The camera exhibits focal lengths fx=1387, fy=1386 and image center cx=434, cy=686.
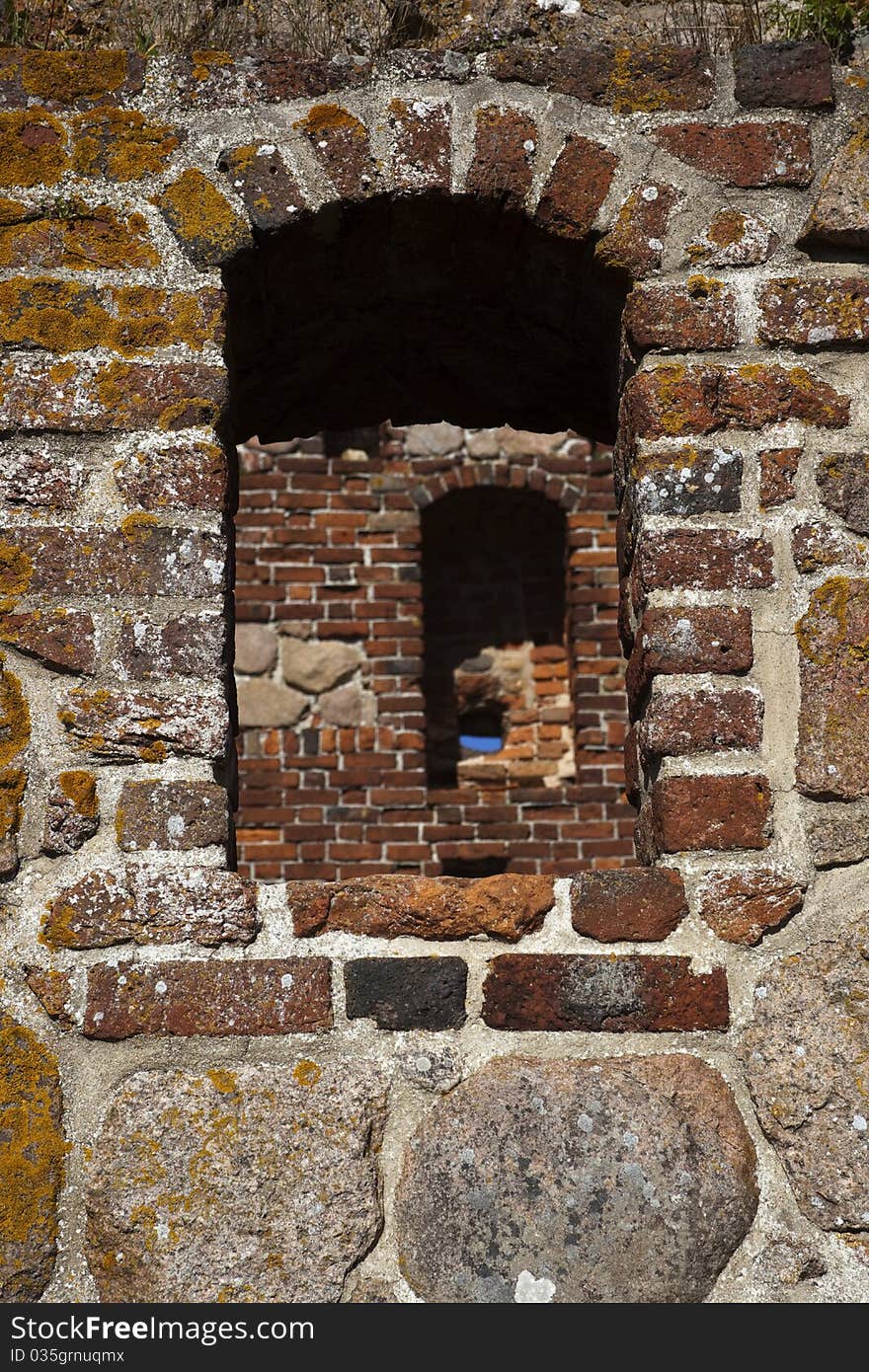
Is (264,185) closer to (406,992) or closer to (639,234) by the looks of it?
(639,234)

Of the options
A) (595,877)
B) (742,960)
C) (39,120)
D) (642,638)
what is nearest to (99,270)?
(39,120)

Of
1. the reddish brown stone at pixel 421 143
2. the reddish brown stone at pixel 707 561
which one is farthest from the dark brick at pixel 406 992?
the reddish brown stone at pixel 421 143

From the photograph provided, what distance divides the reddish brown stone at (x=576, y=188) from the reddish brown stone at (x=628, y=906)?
1133 mm

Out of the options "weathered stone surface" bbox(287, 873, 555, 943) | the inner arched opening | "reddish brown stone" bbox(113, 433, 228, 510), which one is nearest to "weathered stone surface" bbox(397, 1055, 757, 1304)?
"weathered stone surface" bbox(287, 873, 555, 943)

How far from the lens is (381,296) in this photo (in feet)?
8.79

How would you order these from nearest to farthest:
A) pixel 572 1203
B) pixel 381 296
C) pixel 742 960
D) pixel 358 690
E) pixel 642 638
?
pixel 572 1203 < pixel 742 960 < pixel 642 638 < pixel 381 296 < pixel 358 690

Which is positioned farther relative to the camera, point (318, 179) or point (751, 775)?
point (318, 179)

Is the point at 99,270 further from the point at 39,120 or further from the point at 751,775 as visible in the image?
the point at 751,775

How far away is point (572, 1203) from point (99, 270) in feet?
5.57

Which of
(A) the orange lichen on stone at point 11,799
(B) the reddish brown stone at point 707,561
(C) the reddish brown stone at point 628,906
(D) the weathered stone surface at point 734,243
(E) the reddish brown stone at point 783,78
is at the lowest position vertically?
(C) the reddish brown stone at point 628,906

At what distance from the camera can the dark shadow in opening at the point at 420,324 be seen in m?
2.49

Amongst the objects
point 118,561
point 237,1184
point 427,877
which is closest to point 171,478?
point 118,561

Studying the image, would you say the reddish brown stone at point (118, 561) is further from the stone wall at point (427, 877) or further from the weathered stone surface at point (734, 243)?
the weathered stone surface at point (734, 243)

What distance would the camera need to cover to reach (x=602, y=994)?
6.97 ft
